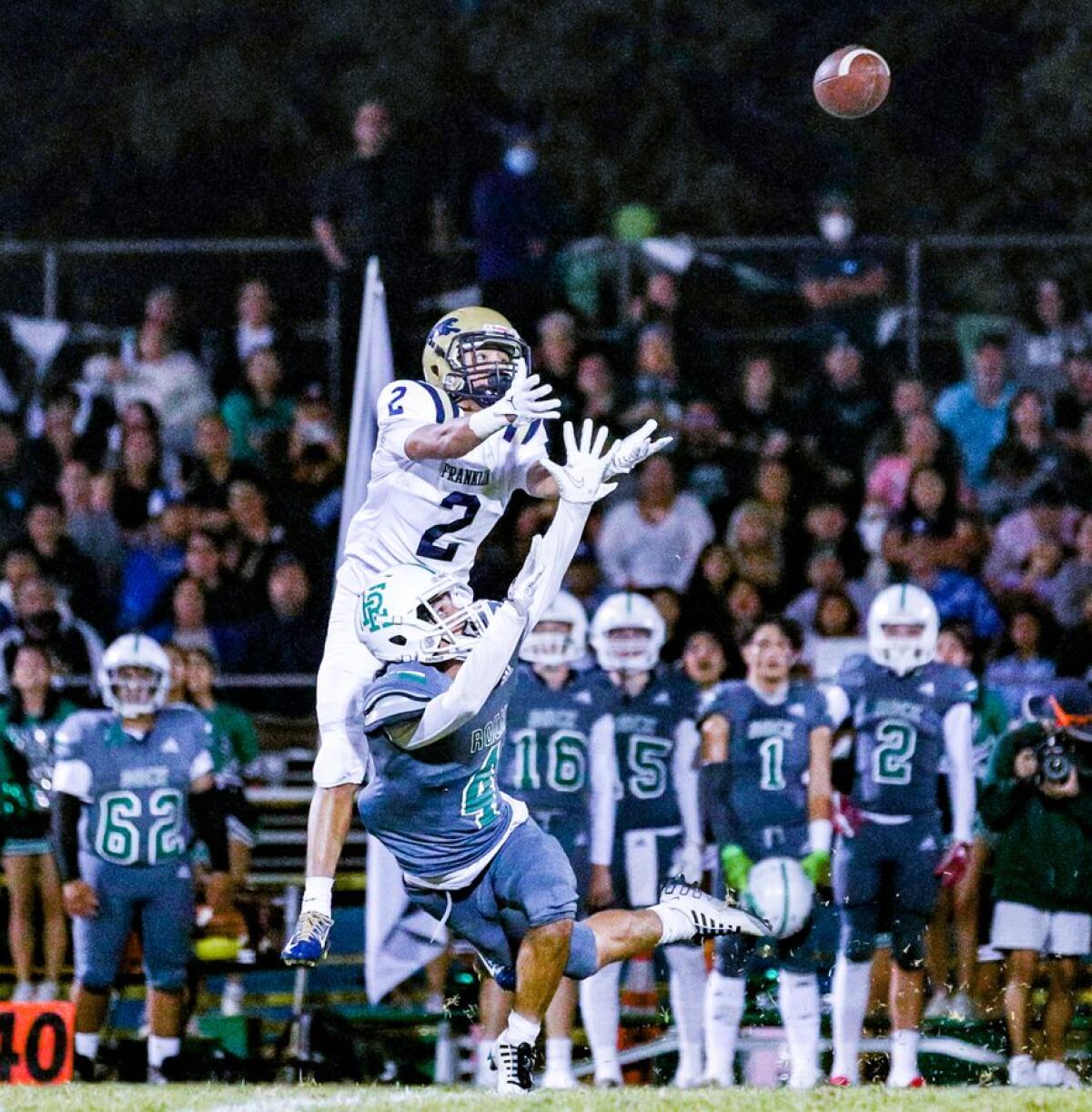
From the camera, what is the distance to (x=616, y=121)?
48.0 ft

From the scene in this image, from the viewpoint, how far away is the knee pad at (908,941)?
31.7 feet

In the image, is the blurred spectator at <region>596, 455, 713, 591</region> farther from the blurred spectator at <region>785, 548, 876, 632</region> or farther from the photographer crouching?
the photographer crouching

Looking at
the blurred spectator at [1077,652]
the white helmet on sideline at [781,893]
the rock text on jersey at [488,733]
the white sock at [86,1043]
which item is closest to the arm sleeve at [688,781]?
the white helmet on sideline at [781,893]

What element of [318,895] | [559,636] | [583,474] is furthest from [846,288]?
[318,895]

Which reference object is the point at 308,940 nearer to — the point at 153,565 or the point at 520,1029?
the point at 520,1029

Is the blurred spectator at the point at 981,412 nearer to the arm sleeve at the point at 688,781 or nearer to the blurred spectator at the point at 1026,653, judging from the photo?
the blurred spectator at the point at 1026,653

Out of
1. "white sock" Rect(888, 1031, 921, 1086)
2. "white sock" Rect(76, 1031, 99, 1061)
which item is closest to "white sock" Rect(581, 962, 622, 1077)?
"white sock" Rect(888, 1031, 921, 1086)

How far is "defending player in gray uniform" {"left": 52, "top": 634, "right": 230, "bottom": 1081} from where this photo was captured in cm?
980

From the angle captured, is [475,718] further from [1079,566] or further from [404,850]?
[1079,566]

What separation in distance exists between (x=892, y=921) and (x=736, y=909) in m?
2.59

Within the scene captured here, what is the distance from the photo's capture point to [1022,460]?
12.4 m

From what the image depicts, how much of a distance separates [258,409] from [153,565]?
3.93 ft

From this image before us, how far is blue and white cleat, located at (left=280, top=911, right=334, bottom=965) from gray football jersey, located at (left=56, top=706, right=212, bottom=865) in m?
2.94

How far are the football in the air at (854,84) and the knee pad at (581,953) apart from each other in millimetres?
4180
